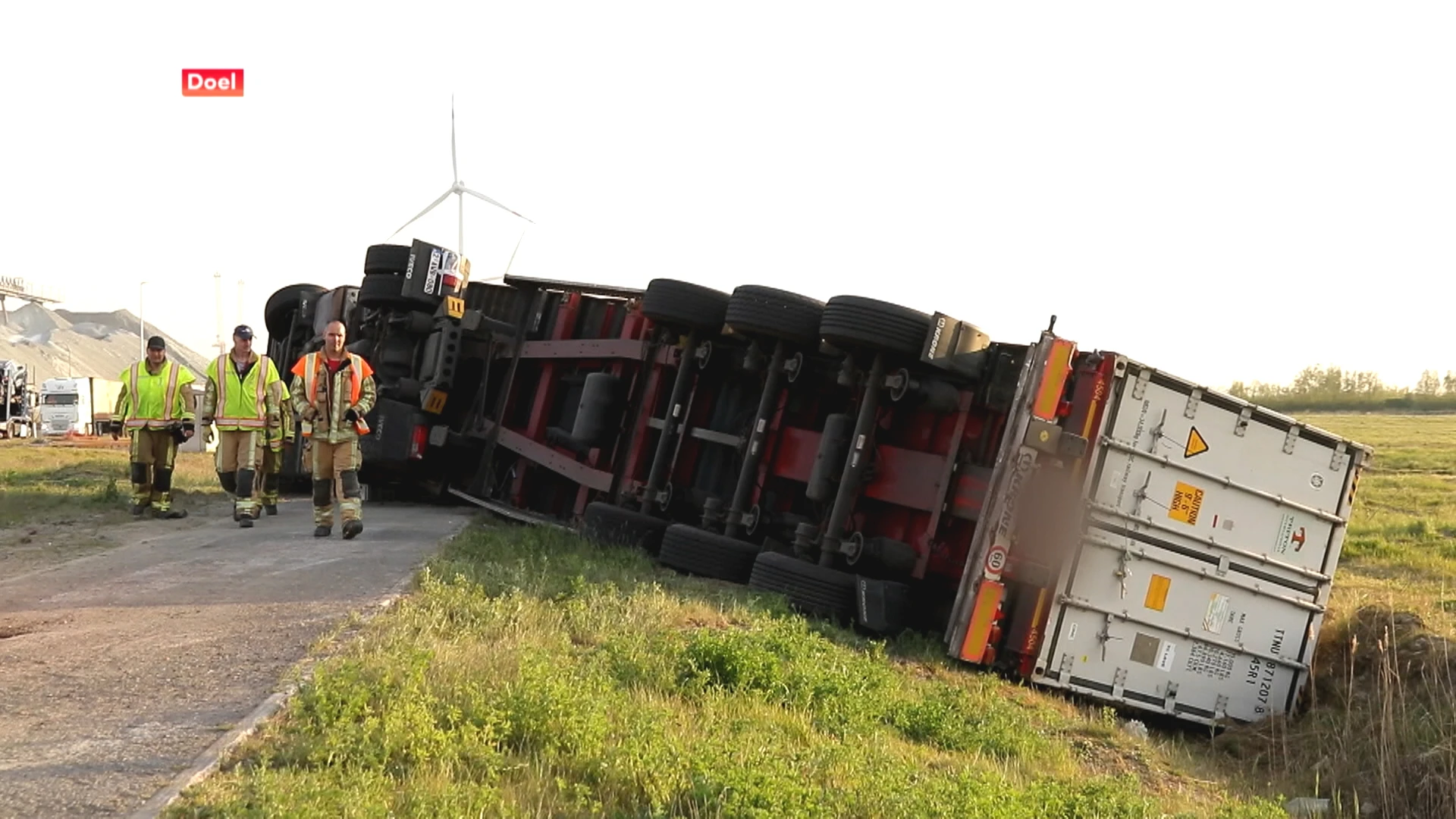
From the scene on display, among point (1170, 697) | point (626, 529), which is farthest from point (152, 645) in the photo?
point (1170, 697)

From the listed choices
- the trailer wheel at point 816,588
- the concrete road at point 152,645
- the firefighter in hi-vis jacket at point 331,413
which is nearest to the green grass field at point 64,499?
the concrete road at point 152,645

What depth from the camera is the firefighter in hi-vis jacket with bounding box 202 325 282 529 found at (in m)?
11.5

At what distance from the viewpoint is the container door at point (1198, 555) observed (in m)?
7.73

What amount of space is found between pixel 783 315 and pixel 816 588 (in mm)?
1904

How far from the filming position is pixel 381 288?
12.2 metres

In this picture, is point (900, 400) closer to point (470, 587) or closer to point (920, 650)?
point (920, 650)

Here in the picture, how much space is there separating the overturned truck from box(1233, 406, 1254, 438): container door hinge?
3 centimetres

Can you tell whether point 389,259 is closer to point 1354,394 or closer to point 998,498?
point 998,498

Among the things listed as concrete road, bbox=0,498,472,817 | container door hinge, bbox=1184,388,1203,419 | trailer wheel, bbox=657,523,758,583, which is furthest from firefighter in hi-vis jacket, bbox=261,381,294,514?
container door hinge, bbox=1184,388,1203,419

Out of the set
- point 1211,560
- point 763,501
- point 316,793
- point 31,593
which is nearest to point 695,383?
point 763,501

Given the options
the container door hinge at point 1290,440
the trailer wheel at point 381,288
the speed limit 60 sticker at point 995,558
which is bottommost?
the speed limit 60 sticker at point 995,558

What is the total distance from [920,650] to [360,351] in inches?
270

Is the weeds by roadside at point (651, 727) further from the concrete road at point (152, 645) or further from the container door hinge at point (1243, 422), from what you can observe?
the container door hinge at point (1243, 422)

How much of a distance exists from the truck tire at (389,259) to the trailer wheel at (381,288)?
0.12 ft
